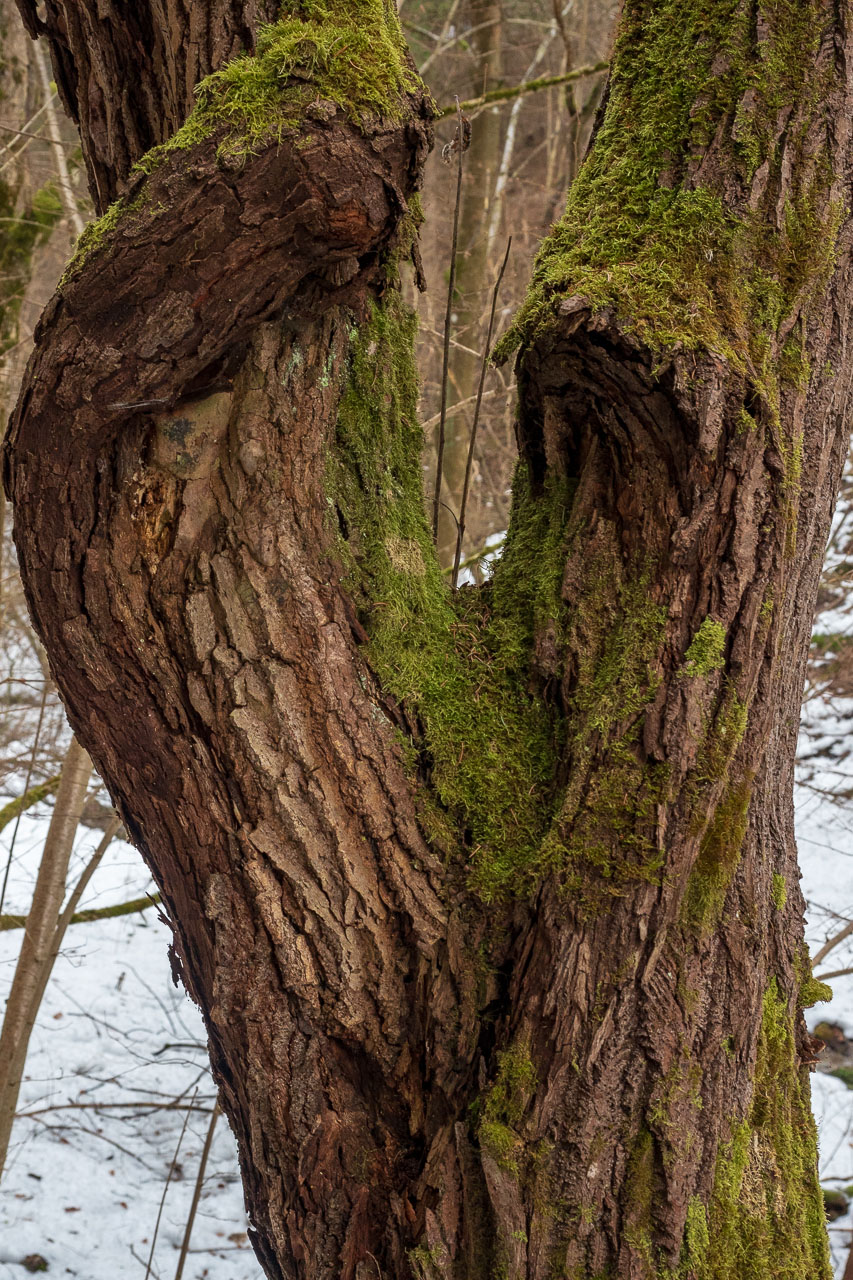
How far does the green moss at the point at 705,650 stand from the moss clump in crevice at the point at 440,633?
0.95ft

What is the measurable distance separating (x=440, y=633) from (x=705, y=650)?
49 cm

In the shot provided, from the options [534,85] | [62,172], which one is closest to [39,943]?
[62,172]

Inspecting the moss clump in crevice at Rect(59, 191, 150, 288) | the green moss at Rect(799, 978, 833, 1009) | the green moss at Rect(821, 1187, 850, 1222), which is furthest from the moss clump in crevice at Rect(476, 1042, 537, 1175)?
the green moss at Rect(821, 1187, 850, 1222)

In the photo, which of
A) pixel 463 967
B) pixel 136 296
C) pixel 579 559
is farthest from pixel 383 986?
pixel 136 296

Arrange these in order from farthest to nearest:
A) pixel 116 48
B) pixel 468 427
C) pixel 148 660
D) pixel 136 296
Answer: pixel 468 427
pixel 116 48
pixel 148 660
pixel 136 296

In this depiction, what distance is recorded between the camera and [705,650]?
136 centimetres

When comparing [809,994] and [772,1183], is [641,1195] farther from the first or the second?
[809,994]

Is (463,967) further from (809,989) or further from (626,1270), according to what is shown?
(809,989)

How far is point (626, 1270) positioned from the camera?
1288 millimetres

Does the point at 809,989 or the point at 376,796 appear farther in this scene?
the point at 809,989

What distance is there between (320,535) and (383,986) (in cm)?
74

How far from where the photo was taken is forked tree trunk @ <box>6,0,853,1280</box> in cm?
130

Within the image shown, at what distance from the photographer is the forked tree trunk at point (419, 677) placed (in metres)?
1.30

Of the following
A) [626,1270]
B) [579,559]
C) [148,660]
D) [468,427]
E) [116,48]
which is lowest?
[626,1270]
